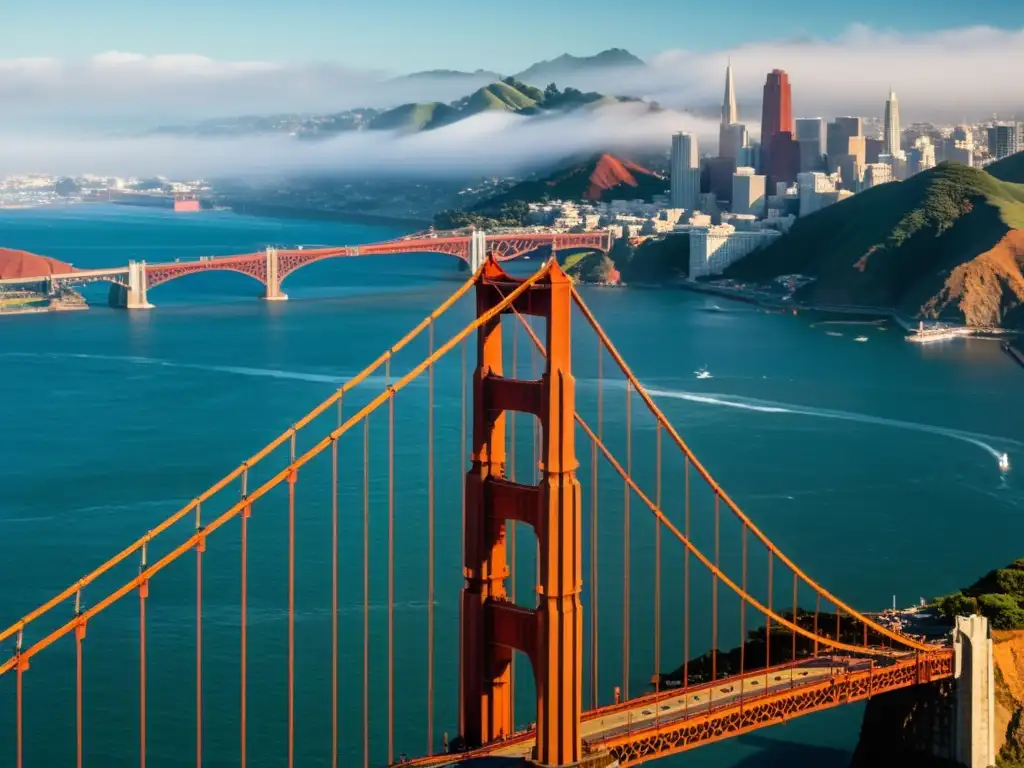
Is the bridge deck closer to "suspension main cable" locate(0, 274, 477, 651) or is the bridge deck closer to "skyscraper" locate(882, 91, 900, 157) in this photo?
"suspension main cable" locate(0, 274, 477, 651)

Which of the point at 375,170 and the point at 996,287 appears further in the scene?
the point at 375,170

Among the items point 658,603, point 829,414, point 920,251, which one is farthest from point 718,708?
point 920,251

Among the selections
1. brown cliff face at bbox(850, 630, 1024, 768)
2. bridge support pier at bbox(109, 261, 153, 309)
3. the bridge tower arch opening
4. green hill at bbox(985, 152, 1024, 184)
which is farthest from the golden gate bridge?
green hill at bbox(985, 152, 1024, 184)

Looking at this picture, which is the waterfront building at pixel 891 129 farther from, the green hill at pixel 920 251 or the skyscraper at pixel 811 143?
the green hill at pixel 920 251

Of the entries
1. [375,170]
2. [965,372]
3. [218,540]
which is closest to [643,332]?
[965,372]

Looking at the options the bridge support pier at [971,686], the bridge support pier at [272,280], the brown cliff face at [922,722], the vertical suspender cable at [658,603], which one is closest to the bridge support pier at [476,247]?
the bridge support pier at [272,280]

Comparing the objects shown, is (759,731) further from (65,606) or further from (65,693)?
(65,606)

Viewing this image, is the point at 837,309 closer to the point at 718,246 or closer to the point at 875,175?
the point at 718,246
